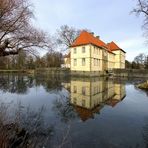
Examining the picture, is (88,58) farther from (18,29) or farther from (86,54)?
(18,29)

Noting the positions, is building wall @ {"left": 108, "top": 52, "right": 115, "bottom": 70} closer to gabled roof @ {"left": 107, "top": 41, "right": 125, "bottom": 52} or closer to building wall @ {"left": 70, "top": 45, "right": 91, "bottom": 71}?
gabled roof @ {"left": 107, "top": 41, "right": 125, "bottom": 52}

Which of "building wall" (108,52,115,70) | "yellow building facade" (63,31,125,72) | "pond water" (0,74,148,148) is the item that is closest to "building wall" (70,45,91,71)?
"yellow building facade" (63,31,125,72)

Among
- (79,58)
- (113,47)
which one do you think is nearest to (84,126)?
(79,58)

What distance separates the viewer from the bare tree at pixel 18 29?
5.24m

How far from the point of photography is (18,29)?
18.1ft

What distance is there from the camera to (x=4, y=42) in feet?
19.5

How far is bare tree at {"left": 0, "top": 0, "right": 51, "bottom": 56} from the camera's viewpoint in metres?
5.24

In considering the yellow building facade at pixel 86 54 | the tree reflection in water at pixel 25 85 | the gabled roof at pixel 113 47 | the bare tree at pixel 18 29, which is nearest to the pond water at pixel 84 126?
the bare tree at pixel 18 29

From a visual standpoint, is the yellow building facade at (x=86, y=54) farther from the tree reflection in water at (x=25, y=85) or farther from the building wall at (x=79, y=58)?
the tree reflection in water at (x=25, y=85)

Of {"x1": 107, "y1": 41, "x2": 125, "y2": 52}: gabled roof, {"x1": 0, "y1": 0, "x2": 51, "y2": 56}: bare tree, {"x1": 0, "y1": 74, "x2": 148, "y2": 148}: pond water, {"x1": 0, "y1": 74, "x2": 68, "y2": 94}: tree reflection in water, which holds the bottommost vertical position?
{"x1": 0, "y1": 74, "x2": 148, "y2": 148}: pond water

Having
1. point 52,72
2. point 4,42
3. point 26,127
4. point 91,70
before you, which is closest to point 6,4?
point 4,42

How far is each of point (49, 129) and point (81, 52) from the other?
40536mm

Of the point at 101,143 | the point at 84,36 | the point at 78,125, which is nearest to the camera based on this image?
the point at 101,143

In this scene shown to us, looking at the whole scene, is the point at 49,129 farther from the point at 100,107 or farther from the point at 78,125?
the point at 100,107
